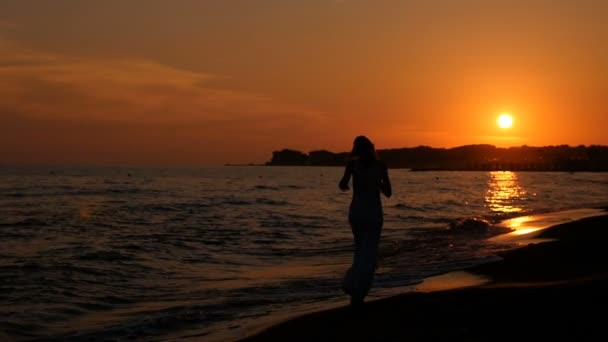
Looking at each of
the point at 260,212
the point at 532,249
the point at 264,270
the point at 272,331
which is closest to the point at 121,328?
the point at 272,331

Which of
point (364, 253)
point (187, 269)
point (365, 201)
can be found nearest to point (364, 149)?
point (365, 201)

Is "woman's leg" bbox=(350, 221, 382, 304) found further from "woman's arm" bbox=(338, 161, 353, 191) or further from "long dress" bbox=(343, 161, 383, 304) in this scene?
"woman's arm" bbox=(338, 161, 353, 191)

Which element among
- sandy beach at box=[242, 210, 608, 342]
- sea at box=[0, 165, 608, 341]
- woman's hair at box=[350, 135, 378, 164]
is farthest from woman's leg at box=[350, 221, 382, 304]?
sea at box=[0, 165, 608, 341]

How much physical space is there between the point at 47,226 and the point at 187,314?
57.7ft

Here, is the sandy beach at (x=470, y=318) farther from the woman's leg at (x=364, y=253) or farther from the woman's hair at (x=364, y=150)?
the woman's hair at (x=364, y=150)

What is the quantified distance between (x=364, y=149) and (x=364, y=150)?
1cm

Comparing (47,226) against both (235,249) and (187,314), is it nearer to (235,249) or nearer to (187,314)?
(235,249)

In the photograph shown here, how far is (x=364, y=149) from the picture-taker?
27.9ft

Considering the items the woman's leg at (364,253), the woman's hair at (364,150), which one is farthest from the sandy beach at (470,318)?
the woman's hair at (364,150)

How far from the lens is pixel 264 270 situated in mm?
16406

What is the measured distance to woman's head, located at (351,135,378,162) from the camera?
334 inches

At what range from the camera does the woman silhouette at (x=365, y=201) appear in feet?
28.0

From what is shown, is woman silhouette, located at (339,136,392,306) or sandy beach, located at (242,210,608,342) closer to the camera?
sandy beach, located at (242,210,608,342)

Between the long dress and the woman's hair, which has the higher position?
the woman's hair
